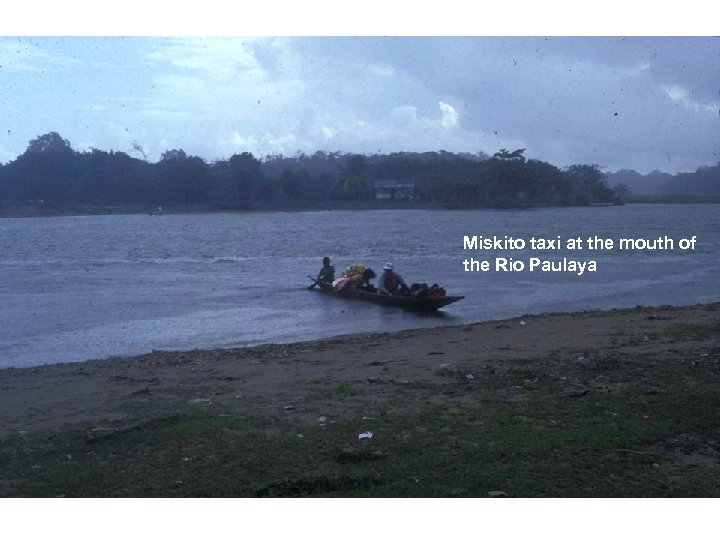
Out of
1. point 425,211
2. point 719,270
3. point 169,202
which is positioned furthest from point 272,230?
point 719,270

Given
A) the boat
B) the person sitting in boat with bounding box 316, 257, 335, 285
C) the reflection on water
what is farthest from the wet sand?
the person sitting in boat with bounding box 316, 257, 335, 285

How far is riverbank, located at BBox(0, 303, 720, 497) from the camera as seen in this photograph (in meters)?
5.92

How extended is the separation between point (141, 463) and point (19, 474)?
0.87 meters

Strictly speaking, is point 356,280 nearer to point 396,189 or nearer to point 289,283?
point 289,283

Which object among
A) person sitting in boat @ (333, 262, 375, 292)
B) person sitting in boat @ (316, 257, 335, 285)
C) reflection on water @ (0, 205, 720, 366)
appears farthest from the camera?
person sitting in boat @ (316, 257, 335, 285)

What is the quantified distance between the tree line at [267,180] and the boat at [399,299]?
3.63 meters

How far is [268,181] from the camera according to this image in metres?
41.5

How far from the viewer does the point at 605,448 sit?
6.42 m

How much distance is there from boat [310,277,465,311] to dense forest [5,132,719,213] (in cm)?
363

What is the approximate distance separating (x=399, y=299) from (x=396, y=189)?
11.1 meters

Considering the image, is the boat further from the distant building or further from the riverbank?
Answer: the riverbank

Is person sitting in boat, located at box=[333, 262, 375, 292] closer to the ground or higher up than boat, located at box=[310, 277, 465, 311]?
higher up

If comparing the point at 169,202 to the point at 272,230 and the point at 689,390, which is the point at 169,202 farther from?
the point at 689,390

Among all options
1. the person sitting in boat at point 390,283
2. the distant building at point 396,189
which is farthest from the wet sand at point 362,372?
the distant building at point 396,189
